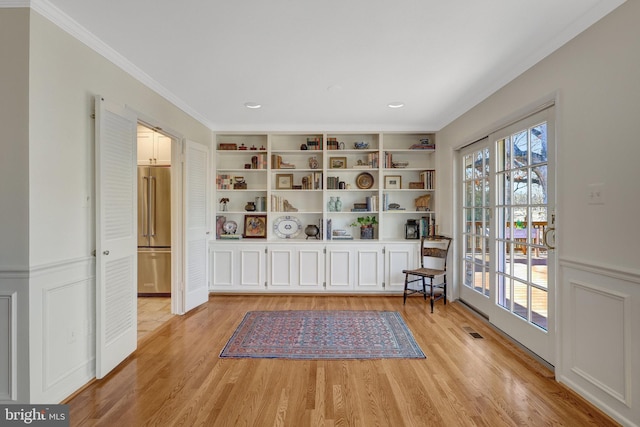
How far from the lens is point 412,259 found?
477 cm

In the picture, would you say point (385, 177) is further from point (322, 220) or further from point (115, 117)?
point (115, 117)

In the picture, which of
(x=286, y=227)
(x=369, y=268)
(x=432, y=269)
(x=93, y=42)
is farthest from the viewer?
(x=286, y=227)

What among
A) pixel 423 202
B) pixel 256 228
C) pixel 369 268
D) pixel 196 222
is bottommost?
pixel 369 268

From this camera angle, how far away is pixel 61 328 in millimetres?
2162

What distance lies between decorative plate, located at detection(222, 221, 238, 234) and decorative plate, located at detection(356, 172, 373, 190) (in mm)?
2088

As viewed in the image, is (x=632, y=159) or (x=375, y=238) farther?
(x=375, y=238)

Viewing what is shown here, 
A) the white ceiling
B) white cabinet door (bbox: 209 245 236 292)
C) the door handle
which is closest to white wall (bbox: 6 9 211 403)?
the white ceiling

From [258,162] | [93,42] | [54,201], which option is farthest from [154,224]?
[93,42]

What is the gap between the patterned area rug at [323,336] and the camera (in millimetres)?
2877

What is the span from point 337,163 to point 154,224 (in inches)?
114

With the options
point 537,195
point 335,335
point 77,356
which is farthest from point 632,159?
point 77,356

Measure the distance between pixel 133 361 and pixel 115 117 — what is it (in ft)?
6.79
